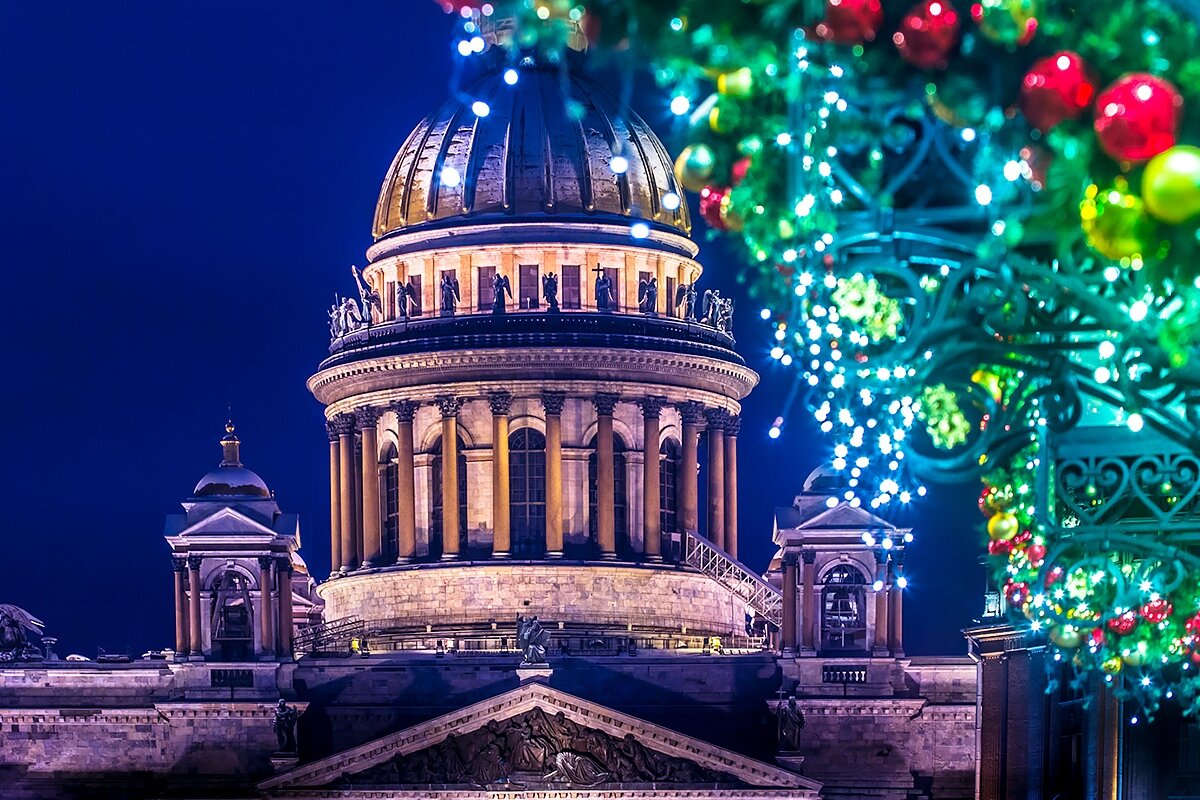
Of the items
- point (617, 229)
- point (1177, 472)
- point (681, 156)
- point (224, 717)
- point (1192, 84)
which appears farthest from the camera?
point (617, 229)

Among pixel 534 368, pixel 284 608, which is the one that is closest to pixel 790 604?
pixel 284 608

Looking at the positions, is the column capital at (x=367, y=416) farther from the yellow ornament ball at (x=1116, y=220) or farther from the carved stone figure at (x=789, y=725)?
the yellow ornament ball at (x=1116, y=220)

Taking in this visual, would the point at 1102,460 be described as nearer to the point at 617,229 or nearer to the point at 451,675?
the point at 451,675

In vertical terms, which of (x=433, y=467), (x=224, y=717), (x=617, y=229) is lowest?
(x=224, y=717)

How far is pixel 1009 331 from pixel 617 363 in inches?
3134

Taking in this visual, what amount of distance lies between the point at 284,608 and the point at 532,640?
694 centimetres

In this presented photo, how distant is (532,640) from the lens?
8675 centimetres

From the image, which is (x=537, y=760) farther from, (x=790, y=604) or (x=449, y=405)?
(x=449, y=405)

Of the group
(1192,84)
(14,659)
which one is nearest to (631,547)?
(14,659)

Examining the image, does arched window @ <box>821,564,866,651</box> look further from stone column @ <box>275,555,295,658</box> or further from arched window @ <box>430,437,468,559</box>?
arched window @ <box>430,437,468,559</box>

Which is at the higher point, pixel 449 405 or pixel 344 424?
pixel 449 405

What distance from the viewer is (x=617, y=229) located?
98.6 metres

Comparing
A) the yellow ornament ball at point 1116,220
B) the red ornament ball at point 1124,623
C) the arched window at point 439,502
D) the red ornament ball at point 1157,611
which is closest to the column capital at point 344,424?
the arched window at point 439,502

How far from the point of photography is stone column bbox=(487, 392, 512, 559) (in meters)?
98.4
